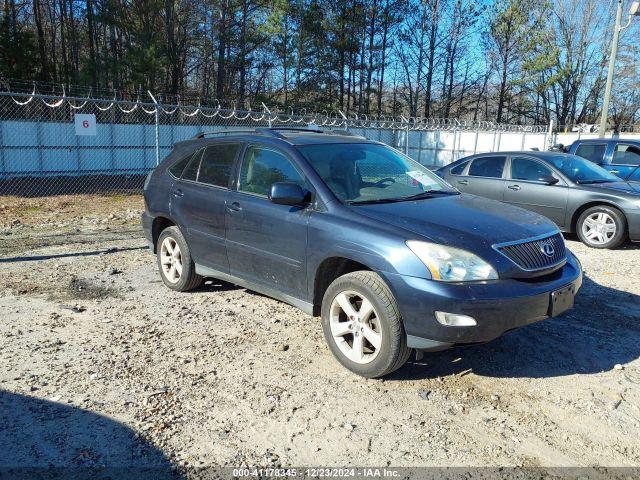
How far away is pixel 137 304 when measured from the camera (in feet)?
17.3

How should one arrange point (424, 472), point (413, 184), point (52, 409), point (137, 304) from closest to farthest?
point (424, 472) → point (52, 409) → point (413, 184) → point (137, 304)

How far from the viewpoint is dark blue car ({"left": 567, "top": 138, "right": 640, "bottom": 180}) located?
10984mm

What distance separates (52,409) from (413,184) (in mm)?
3208

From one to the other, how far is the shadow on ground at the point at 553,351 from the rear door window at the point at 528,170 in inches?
158

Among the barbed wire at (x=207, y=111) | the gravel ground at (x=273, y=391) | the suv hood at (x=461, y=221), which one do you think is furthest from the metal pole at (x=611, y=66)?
the suv hood at (x=461, y=221)

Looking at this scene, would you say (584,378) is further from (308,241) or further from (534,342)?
(308,241)

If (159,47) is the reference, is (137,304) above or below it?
below

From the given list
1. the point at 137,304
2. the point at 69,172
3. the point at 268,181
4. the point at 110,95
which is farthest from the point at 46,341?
the point at 110,95

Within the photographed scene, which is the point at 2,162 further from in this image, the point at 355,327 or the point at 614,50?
the point at 614,50

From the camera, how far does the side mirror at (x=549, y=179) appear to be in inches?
333

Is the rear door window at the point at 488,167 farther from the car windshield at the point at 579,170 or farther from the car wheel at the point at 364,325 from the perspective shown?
the car wheel at the point at 364,325

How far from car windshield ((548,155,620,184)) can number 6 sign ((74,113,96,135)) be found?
1238 centimetres

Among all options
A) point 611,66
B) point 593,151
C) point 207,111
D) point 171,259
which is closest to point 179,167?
point 171,259

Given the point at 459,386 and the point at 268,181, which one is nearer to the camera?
the point at 459,386
